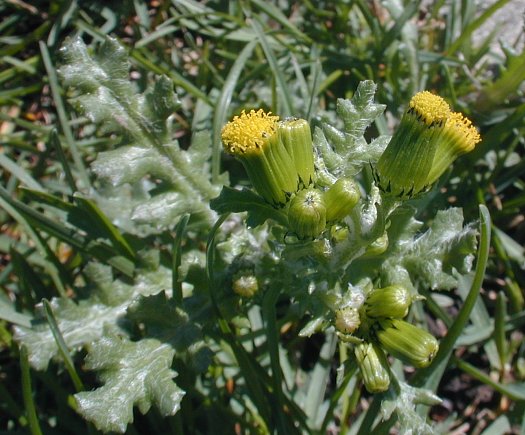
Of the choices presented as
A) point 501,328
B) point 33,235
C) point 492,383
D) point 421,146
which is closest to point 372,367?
point 421,146

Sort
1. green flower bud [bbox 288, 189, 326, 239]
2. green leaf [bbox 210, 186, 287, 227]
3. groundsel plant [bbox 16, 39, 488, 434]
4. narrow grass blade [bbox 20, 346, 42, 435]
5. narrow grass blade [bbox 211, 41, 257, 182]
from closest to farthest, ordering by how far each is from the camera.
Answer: green flower bud [bbox 288, 189, 326, 239]
groundsel plant [bbox 16, 39, 488, 434]
green leaf [bbox 210, 186, 287, 227]
narrow grass blade [bbox 20, 346, 42, 435]
narrow grass blade [bbox 211, 41, 257, 182]

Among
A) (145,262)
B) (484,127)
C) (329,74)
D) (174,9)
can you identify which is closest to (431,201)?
(484,127)

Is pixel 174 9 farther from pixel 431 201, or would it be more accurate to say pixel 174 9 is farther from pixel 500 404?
pixel 500 404

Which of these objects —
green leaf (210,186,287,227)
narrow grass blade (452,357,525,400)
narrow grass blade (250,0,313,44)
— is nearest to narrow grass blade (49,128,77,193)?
green leaf (210,186,287,227)

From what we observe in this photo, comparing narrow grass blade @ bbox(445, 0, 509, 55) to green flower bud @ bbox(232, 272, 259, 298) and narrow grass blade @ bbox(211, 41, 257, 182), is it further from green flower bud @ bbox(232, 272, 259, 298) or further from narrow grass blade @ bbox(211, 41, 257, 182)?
green flower bud @ bbox(232, 272, 259, 298)

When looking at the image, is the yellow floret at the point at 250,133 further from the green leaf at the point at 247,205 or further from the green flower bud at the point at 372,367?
A: the green flower bud at the point at 372,367
